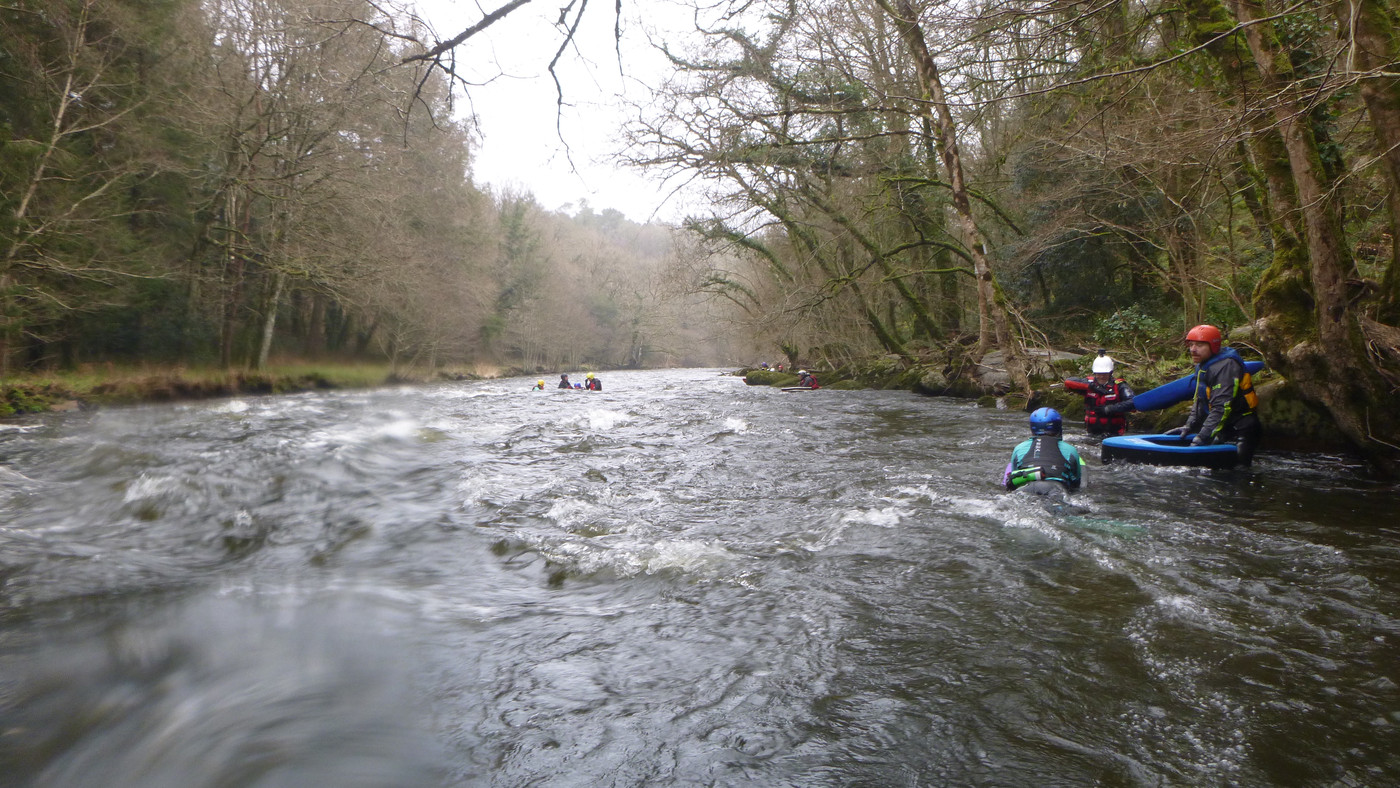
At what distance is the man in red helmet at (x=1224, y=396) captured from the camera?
8.04 m

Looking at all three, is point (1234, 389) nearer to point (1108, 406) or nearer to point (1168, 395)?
point (1168, 395)

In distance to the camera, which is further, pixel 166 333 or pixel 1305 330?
pixel 166 333

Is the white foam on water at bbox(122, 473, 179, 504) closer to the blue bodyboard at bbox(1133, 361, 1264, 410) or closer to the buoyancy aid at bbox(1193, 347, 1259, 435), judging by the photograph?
the buoyancy aid at bbox(1193, 347, 1259, 435)

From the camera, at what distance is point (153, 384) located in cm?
1841

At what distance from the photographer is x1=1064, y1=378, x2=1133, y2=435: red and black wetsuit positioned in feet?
34.5

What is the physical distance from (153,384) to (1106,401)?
2037 centimetres

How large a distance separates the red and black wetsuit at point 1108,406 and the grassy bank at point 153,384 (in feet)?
60.9

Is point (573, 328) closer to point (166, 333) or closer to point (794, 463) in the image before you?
point (166, 333)

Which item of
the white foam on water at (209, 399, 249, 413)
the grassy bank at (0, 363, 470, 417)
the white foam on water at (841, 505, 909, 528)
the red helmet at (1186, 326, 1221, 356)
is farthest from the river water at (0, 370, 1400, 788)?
the grassy bank at (0, 363, 470, 417)

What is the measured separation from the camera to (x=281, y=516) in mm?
6355

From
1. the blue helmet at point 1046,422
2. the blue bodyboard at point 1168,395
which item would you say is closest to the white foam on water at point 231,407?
the blue helmet at point 1046,422

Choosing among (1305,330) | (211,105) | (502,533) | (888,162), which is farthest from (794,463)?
(211,105)

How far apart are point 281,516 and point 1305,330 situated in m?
9.90

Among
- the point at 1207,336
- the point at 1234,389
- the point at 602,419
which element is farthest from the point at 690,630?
the point at 602,419
